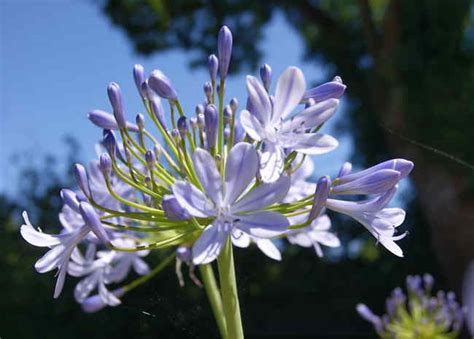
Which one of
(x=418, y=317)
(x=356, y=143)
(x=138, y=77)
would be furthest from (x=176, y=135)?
(x=356, y=143)

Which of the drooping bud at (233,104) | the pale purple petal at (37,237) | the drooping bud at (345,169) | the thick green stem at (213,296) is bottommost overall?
the thick green stem at (213,296)

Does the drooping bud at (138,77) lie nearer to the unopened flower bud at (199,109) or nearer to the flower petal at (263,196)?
the unopened flower bud at (199,109)

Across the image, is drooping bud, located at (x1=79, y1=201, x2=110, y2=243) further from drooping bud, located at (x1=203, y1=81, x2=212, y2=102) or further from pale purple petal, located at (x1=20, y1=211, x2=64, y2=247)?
drooping bud, located at (x1=203, y1=81, x2=212, y2=102)

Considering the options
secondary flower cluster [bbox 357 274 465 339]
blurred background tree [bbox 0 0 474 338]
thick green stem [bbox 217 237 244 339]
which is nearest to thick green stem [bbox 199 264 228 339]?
thick green stem [bbox 217 237 244 339]

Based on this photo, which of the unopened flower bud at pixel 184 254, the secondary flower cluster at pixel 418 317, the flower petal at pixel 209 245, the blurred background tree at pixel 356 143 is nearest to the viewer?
the flower petal at pixel 209 245

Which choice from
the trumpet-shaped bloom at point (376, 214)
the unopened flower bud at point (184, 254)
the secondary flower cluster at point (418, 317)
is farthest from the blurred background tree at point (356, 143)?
the trumpet-shaped bloom at point (376, 214)

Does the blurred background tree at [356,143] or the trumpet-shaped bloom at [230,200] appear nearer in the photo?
the trumpet-shaped bloom at [230,200]

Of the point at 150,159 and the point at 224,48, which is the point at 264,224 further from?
the point at 224,48
